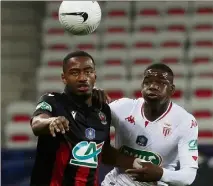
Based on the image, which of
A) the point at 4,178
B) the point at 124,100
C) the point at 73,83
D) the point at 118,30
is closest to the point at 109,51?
the point at 118,30

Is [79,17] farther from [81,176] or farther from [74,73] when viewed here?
[81,176]

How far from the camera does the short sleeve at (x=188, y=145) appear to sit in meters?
3.30

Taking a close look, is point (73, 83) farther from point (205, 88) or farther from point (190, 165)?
point (205, 88)

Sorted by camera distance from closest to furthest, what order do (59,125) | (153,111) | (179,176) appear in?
(59,125) → (179,176) → (153,111)

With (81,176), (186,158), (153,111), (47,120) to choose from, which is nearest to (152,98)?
(153,111)

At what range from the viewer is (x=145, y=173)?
3.03m

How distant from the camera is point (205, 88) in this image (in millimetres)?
7129

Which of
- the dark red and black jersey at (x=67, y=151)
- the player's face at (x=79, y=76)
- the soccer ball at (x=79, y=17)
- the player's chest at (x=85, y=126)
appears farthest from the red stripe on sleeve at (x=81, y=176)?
the soccer ball at (x=79, y=17)

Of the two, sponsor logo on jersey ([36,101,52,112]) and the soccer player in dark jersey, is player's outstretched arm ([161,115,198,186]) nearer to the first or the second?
the soccer player in dark jersey

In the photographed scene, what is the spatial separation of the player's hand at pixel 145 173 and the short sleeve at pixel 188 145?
0.25 meters

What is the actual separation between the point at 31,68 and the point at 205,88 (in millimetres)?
2192

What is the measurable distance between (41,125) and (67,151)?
291mm

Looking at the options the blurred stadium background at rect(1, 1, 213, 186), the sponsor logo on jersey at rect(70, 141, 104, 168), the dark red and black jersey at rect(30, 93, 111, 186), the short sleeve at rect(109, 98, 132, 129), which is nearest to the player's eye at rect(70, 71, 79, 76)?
the dark red and black jersey at rect(30, 93, 111, 186)

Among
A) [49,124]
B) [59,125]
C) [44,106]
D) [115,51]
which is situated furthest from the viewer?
[115,51]
